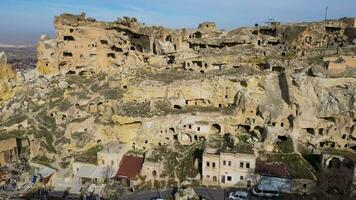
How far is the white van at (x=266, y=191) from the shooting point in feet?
119

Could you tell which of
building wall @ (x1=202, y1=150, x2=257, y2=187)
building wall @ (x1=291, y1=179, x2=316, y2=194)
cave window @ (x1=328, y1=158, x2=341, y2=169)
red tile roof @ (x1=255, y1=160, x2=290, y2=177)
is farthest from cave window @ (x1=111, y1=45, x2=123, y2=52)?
cave window @ (x1=328, y1=158, x2=341, y2=169)

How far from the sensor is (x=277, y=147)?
41812mm

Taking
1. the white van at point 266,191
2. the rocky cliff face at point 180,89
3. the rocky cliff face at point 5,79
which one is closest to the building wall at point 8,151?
the rocky cliff face at point 180,89

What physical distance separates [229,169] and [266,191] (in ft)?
14.7

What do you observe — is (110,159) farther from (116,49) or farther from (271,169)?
(116,49)

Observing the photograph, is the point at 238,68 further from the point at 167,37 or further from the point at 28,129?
the point at 28,129

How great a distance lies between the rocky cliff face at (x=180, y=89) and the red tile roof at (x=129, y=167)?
3.03 metres

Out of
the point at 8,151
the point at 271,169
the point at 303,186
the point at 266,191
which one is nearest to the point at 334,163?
the point at 303,186

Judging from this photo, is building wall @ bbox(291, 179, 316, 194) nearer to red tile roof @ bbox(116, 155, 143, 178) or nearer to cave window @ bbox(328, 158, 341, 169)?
cave window @ bbox(328, 158, 341, 169)

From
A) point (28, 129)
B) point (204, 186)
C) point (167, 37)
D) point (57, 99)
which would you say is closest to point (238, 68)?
point (167, 37)

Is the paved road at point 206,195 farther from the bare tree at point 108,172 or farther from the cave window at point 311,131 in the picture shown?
the cave window at point 311,131

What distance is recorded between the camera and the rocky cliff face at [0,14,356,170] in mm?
44031

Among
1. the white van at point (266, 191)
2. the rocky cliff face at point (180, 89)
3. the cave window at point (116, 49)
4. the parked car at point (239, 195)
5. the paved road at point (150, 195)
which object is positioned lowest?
the paved road at point (150, 195)

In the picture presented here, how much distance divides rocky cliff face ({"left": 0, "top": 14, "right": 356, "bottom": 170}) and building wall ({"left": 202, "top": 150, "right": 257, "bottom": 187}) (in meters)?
4.34
